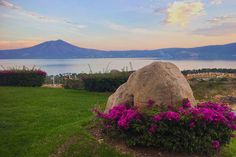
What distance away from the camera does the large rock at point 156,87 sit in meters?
6.54

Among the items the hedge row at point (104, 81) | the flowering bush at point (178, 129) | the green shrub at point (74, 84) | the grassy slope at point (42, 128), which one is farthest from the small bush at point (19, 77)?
the flowering bush at point (178, 129)

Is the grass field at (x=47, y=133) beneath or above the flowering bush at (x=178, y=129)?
beneath

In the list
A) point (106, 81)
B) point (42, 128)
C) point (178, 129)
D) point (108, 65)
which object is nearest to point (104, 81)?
point (106, 81)

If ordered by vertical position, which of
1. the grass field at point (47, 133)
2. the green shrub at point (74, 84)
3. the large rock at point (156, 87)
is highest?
the large rock at point (156, 87)

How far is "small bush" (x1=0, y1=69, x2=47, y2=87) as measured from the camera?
61.1ft

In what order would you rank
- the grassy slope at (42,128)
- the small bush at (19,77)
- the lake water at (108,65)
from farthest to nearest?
the lake water at (108,65) < the small bush at (19,77) < the grassy slope at (42,128)

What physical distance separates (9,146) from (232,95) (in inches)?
491

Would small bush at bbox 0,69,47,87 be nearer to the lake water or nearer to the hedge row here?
the lake water

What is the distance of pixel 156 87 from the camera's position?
260 inches

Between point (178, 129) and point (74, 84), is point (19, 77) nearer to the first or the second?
point (74, 84)

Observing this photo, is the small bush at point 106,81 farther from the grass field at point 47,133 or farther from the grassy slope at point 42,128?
the grass field at point 47,133

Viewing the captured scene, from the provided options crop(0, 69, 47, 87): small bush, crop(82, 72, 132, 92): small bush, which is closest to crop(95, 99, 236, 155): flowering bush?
crop(82, 72, 132, 92): small bush

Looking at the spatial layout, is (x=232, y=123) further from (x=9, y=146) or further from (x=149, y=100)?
(x=9, y=146)

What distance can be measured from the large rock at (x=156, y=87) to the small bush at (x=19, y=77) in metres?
12.5
